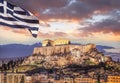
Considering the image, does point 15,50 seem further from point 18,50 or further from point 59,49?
point 59,49

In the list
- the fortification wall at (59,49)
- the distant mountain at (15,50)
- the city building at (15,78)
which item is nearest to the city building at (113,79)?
the fortification wall at (59,49)

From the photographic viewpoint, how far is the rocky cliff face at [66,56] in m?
7.71

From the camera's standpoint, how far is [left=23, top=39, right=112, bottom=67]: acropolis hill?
7.70 metres

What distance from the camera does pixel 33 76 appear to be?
25.7 feet

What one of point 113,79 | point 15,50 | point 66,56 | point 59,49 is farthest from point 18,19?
point 113,79

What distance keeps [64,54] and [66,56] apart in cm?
8

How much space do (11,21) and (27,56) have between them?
51.8 inches

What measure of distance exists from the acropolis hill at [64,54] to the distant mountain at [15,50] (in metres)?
0.09

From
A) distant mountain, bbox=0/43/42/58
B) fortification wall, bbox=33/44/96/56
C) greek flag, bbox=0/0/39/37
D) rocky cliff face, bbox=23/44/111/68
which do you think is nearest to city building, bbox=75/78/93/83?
rocky cliff face, bbox=23/44/111/68

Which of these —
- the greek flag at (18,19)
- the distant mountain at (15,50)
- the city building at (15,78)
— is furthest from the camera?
the city building at (15,78)

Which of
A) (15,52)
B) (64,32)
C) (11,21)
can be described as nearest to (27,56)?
(15,52)

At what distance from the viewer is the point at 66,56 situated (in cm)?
774

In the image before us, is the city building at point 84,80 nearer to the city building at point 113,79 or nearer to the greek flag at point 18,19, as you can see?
the city building at point 113,79

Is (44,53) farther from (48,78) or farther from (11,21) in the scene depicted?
(11,21)
